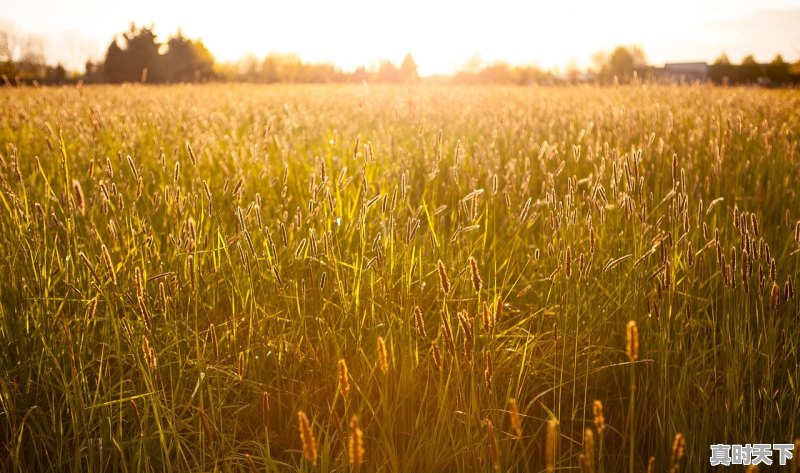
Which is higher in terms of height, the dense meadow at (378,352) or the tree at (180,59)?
the tree at (180,59)

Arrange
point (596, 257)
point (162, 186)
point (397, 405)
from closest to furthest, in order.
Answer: point (397, 405), point (596, 257), point (162, 186)

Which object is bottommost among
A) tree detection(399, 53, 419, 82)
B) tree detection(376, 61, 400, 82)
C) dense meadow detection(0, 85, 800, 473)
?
dense meadow detection(0, 85, 800, 473)

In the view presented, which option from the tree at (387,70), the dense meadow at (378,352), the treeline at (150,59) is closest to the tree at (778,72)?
the tree at (387,70)

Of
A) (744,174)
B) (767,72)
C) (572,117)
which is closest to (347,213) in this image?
(744,174)

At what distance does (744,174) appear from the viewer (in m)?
3.72

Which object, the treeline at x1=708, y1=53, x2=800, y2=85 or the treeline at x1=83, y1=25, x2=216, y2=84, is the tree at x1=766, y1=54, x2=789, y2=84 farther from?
the treeline at x1=83, y1=25, x2=216, y2=84

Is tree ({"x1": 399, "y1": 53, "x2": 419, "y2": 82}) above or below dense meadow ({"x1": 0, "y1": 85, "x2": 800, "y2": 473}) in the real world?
above

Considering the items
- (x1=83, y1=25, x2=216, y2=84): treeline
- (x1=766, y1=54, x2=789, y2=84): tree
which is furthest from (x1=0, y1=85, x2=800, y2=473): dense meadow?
(x1=766, y1=54, x2=789, y2=84): tree

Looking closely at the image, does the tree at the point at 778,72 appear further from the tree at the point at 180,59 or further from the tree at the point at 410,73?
the tree at the point at 180,59

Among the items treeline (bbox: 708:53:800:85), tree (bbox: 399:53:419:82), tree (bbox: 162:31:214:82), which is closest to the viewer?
tree (bbox: 399:53:419:82)

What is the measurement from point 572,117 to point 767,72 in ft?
110

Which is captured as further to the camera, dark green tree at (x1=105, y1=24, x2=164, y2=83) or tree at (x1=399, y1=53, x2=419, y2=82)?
dark green tree at (x1=105, y1=24, x2=164, y2=83)

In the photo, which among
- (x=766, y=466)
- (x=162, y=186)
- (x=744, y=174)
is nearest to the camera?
(x=766, y=466)

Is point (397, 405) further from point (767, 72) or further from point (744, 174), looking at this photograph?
point (767, 72)
